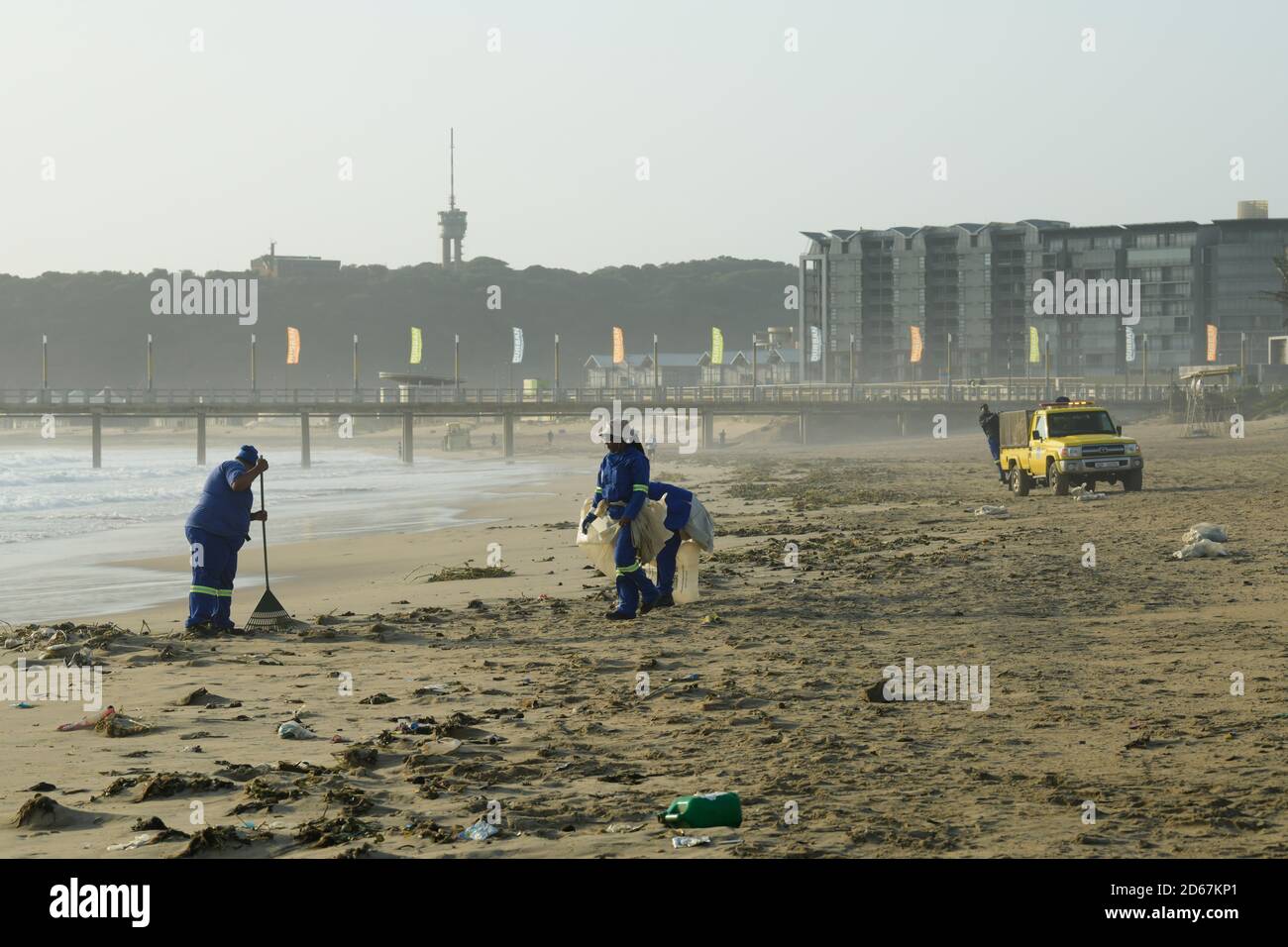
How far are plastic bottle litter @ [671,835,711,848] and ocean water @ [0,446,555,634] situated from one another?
10071mm

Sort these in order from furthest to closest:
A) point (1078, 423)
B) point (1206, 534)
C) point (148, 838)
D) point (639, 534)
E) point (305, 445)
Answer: point (305, 445)
point (1078, 423)
point (1206, 534)
point (639, 534)
point (148, 838)

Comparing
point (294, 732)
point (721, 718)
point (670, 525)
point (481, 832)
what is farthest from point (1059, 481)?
point (481, 832)

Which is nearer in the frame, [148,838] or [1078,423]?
[148,838]

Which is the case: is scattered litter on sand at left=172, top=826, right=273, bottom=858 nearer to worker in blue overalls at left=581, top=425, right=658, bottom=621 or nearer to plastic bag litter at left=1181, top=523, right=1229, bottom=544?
worker in blue overalls at left=581, top=425, right=658, bottom=621

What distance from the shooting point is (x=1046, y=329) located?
458 ft

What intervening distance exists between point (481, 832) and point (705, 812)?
2.96 ft

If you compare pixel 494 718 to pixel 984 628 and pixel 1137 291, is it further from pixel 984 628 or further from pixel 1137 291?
pixel 1137 291

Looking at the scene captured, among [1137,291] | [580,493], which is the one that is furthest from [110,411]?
[1137,291]

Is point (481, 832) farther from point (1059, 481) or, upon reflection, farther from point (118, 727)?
point (1059, 481)

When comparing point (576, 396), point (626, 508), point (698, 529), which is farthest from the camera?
point (576, 396)

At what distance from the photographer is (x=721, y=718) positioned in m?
7.97

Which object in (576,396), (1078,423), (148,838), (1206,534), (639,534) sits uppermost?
(576,396)

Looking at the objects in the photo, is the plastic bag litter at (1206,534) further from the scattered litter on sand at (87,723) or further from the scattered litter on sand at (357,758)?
the scattered litter on sand at (87,723)

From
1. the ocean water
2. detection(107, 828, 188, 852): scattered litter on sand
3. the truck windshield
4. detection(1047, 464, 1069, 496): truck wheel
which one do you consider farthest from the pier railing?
detection(107, 828, 188, 852): scattered litter on sand
